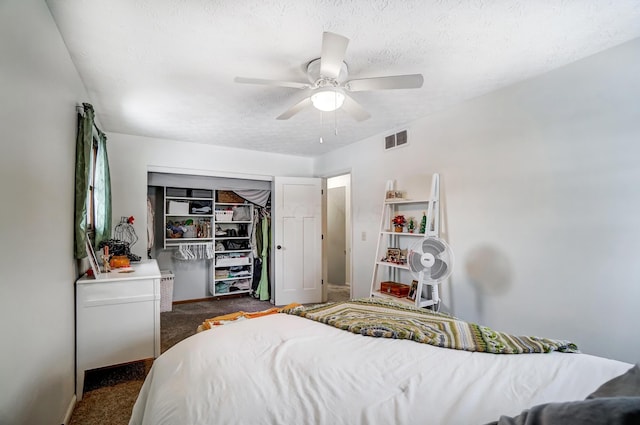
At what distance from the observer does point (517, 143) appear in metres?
2.33

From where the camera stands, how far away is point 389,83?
70.3 inches

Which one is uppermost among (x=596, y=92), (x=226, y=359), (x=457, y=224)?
(x=596, y=92)

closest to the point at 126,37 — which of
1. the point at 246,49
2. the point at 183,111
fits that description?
the point at 246,49

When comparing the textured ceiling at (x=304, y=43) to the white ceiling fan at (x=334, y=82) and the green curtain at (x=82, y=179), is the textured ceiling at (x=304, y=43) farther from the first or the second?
the green curtain at (x=82, y=179)

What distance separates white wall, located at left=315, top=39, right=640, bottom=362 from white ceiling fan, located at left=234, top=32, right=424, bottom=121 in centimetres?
113

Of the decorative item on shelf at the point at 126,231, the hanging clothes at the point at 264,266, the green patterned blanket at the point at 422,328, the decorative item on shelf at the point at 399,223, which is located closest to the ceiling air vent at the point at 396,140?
the decorative item on shelf at the point at 399,223

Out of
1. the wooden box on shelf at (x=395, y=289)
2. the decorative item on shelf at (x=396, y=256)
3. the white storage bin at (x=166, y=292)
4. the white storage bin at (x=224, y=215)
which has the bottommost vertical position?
the white storage bin at (x=166, y=292)

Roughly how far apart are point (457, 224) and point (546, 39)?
1523 mm

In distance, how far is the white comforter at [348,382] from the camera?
2.99 feet

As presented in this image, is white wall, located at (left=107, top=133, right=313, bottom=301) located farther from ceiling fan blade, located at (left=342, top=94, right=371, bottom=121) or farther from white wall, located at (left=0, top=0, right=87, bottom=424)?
ceiling fan blade, located at (left=342, top=94, right=371, bottom=121)

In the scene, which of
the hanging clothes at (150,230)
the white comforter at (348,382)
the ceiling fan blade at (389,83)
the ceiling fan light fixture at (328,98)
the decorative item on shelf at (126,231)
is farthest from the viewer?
the hanging clothes at (150,230)

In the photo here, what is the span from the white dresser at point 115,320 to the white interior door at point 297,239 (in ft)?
6.88

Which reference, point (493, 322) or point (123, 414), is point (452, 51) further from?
point (123, 414)

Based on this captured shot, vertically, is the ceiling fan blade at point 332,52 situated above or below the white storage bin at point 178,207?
above
